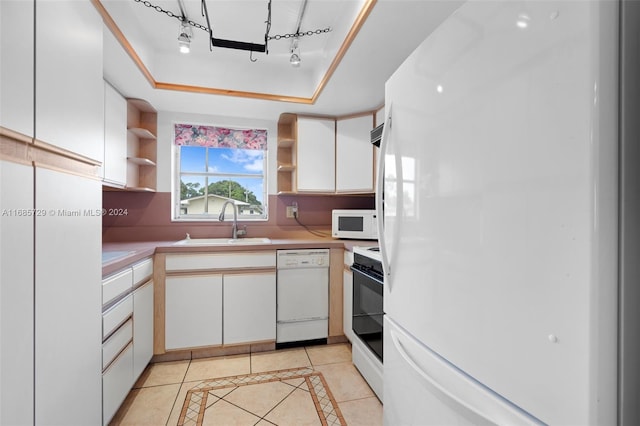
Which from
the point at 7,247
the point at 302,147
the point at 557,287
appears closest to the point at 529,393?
the point at 557,287

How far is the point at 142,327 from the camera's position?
5.99 ft

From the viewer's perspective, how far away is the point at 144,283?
A: 1.87m

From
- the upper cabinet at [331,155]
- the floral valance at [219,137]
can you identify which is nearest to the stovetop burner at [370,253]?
the upper cabinet at [331,155]

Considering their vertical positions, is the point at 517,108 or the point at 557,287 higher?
the point at 517,108

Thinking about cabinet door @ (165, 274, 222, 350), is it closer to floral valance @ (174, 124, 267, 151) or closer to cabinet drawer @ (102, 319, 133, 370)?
cabinet drawer @ (102, 319, 133, 370)

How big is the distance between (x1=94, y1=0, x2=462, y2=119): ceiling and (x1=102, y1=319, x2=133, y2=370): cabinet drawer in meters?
1.57

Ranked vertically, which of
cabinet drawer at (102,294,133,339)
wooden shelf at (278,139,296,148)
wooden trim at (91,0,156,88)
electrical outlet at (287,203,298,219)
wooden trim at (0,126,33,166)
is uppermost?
wooden trim at (91,0,156,88)

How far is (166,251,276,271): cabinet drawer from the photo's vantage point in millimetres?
2090

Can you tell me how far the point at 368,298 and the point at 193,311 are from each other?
4.38ft

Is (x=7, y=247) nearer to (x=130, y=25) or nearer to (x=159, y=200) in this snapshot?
(x=130, y=25)

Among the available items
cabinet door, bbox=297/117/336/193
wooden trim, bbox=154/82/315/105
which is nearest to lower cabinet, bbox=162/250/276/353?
cabinet door, bbox=297/117/336/193

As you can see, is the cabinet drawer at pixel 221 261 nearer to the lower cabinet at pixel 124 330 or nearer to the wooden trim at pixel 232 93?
the lower cabinet at pixel 124 330

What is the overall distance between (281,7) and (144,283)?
6.53ft
